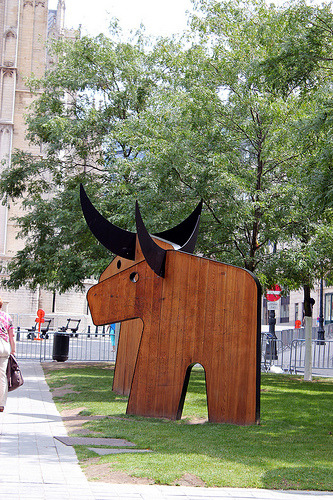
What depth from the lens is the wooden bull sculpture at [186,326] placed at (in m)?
9.73

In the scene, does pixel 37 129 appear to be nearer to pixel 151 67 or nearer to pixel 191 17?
pixel 151 67

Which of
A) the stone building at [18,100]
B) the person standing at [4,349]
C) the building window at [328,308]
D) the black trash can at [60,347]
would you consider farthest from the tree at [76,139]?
the building window at [328,308]

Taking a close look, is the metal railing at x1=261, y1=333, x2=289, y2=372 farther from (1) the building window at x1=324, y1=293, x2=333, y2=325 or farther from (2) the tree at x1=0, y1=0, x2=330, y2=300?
(1) the building window at x1=324, y1=293, x2=333, y2=325

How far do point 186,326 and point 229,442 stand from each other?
2.49m

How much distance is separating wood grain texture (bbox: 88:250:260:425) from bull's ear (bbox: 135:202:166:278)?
158 millimetres

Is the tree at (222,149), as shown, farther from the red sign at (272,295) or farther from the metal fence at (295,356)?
the metal fence at (295,356)

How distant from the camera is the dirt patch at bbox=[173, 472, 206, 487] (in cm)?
618

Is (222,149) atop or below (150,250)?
atop

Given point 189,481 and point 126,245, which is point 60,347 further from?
point 189,481

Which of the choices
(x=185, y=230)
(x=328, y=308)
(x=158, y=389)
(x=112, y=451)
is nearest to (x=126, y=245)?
(x=185, y=230)

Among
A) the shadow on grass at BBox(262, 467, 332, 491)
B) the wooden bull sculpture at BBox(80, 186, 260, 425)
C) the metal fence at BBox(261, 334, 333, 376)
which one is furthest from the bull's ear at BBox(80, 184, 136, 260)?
the metal fence at BBox(261, 334, 333, 376)

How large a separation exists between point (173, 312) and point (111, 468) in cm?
425

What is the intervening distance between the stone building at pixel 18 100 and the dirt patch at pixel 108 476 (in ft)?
155

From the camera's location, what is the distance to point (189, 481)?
6.26m
